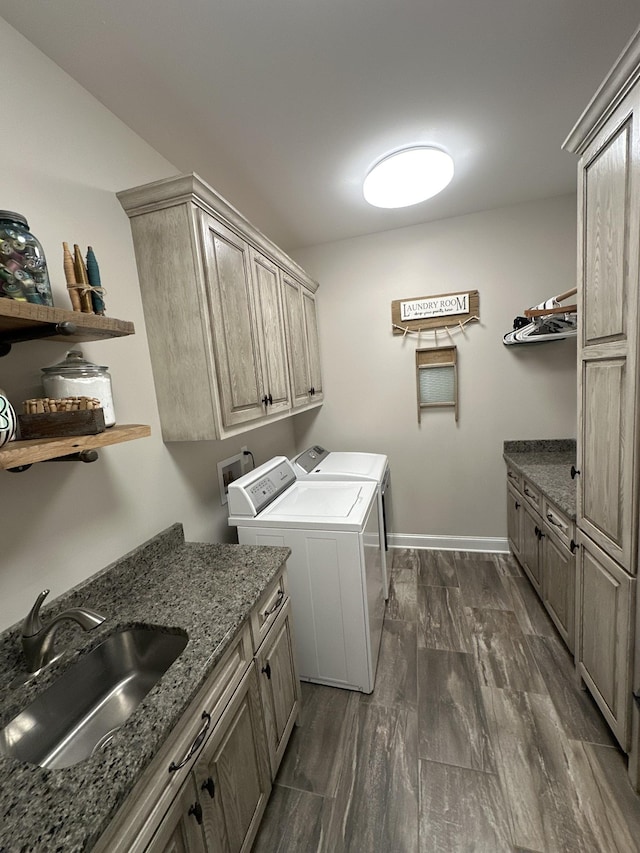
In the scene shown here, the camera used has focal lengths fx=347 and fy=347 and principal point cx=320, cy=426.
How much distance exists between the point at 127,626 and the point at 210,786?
48cm

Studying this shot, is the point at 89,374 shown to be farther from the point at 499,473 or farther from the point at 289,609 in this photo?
the point at 499,473

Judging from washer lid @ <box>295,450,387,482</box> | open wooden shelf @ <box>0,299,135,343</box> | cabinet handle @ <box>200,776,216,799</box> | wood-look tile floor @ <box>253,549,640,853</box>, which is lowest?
wood-look tile floor @ <box>253,549,640,853</box>

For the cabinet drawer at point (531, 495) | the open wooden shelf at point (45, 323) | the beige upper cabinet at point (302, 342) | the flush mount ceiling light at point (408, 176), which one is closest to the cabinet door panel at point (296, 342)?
the beige upper cabinet at point (302, 342)

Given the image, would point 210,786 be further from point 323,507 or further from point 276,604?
point 323,507

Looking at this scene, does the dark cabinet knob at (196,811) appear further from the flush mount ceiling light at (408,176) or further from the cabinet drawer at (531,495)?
the flush mount ceiling light at (408,176)

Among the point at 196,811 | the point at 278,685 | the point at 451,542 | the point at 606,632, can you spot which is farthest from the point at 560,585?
the point at 196,811

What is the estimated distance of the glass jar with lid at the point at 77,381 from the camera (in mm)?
1005

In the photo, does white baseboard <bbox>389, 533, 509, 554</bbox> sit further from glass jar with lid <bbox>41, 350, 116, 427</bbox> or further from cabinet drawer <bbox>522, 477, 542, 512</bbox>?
glass jar with lid <bbox>41, 350, 116, 427</bbox>

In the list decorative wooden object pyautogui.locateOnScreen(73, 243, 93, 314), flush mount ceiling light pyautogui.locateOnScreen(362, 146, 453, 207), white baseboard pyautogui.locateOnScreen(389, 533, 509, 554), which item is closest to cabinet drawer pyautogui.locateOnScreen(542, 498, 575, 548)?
white baseboard pyautogui.locateOnScreen(389, 533, 509, 554)

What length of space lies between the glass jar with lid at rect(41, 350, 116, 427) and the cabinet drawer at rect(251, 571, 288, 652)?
31.6 inches

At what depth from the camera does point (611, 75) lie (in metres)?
1.08

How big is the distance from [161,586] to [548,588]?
2.08 m

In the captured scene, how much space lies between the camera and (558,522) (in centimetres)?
178

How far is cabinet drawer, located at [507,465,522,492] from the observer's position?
7.95ft
